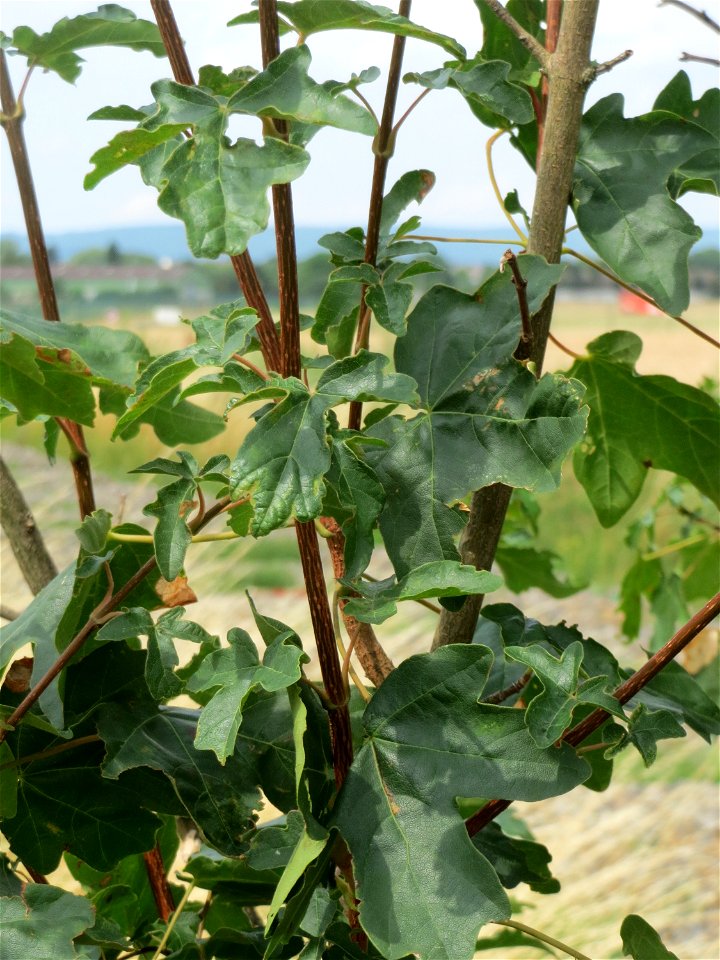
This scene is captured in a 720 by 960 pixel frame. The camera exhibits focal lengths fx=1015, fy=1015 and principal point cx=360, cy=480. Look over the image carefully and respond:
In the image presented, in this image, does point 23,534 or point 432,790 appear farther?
point 23,534

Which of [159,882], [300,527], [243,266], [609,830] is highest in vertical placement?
[243,266]

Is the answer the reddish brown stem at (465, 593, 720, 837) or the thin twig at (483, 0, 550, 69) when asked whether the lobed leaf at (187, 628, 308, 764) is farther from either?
the thin twig at (483, 0, 550, 69)

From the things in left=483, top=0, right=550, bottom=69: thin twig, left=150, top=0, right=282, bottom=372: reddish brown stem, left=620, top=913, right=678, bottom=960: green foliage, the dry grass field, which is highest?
left=483, top=0, right=550, bottom=69: thin twig

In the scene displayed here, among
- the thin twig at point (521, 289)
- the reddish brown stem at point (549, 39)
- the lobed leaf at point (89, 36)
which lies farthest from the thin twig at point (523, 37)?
the lobed leaf at point (89, 36)

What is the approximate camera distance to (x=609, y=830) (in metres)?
2.27

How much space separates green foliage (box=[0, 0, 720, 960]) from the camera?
41 centimetres

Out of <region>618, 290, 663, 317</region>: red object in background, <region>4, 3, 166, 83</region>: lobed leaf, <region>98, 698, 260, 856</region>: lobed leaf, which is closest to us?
<region>98, 698, 260, 856</region>: lobed leaf

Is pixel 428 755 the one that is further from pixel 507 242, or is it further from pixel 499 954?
pixel 499 954

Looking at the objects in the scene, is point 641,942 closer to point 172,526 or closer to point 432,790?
point 432,790

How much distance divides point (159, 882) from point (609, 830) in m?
1.78

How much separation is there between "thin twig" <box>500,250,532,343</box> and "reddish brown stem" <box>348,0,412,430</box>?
0.09m

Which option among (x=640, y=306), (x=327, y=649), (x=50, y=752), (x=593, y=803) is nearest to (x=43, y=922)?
(x=50, y=752)

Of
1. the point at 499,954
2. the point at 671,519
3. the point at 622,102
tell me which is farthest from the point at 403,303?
the point at 671,519

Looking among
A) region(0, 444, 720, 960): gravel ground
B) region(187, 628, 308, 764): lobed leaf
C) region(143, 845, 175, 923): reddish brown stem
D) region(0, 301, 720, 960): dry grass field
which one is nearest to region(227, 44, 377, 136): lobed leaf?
region(187, 628, 308, 764): lobed leaf
